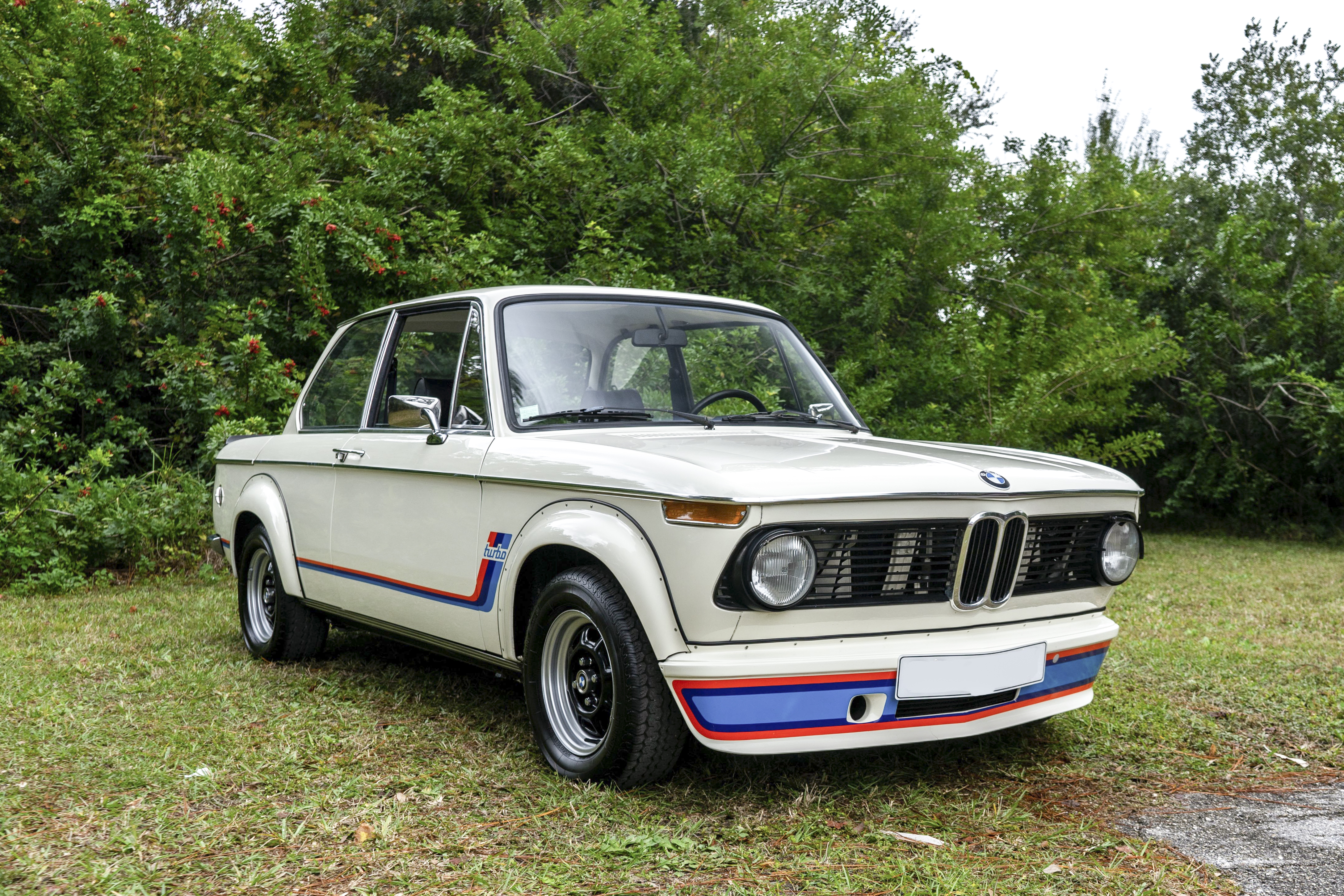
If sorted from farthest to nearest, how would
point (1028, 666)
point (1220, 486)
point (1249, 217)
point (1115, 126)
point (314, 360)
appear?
point (1115, 126) < point (1249, 217) < point (1220, 486) < point (314, 360) < point (1028, 666)

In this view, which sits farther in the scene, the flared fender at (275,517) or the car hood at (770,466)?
the flared fender at (275,517)

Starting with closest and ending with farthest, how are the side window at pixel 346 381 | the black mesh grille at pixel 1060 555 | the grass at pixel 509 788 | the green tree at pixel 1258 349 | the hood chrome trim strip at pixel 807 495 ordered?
1. the grass at pixel 509 788
2. the hood chrome trim strip at pixel 807 495
3. the black mesh grille at pixel 1060 555
4. the side window at pixel 346 381
5. the green tree at pixel 1258 349

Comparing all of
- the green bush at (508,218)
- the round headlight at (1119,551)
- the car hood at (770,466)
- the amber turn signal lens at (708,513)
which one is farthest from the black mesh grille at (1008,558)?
the green bush at (508,218)

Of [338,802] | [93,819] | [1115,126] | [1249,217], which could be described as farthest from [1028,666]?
[1115,126]

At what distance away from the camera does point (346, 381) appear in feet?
17.8

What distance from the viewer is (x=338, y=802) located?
3539 millimetres

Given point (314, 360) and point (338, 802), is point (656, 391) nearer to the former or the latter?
point (338, 802)

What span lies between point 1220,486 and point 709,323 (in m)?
12.2

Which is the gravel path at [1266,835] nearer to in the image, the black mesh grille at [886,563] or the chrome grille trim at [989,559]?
the chrome grille trim at [989,559]

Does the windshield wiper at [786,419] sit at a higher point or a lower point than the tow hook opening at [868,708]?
higher

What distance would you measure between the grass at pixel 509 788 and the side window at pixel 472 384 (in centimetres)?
121

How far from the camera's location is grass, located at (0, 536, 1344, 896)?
3.00 m

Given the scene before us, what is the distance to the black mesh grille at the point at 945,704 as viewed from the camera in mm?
3361

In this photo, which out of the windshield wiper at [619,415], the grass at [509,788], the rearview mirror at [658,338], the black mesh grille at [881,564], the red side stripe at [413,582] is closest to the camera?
the grass at [509,788]
